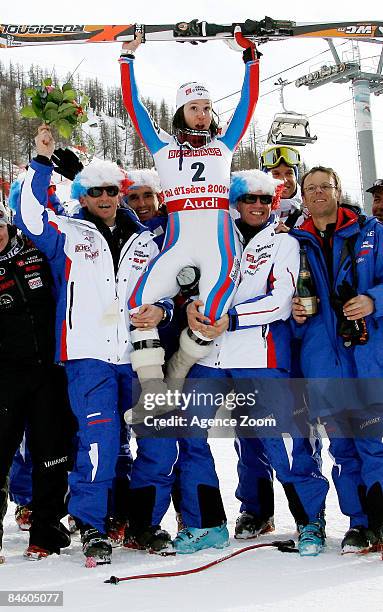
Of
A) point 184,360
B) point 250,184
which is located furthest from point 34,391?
point 250,184

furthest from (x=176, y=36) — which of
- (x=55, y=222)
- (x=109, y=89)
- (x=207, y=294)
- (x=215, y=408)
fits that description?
(x=109, y=89)

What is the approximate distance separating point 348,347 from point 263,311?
550 millimetres

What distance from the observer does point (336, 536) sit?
453 cm

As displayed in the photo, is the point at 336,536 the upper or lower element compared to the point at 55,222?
lower

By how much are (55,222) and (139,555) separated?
6.92ft

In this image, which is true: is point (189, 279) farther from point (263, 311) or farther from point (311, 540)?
point (311, 540)

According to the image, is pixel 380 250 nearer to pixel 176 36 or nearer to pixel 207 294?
pixel 207 294

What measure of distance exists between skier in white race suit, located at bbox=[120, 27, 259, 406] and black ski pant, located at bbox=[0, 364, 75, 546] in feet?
1.99

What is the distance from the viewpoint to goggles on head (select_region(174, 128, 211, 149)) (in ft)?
15.8

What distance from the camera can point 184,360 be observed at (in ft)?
14.5

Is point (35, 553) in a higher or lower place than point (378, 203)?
lower

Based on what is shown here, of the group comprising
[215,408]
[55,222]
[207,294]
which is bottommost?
[215,408]

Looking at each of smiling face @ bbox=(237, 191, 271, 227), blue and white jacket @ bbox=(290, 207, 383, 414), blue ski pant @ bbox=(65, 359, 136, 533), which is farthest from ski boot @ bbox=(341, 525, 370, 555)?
→ smiling face @ bbox=(237, 191, 271, 227)

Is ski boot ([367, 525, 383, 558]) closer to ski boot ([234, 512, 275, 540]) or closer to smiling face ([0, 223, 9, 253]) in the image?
ski boot ([234, 512, 275, 540])
